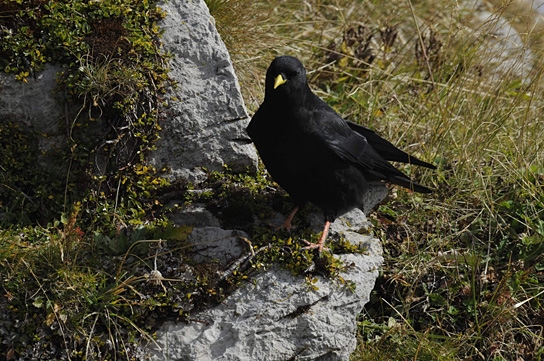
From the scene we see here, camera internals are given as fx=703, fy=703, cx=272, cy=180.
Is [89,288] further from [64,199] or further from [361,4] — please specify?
[361,4]

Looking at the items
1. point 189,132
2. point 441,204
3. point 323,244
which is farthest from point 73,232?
point 441,204

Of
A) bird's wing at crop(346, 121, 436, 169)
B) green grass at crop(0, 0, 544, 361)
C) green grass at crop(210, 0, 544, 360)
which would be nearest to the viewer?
A: green grass at crop(0, 0, 544, 361)

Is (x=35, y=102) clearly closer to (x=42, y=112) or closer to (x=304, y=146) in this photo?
(x=42, y=112)

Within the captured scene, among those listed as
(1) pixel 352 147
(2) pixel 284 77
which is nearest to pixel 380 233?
(1) pixel 352 147

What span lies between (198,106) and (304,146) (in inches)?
34.6

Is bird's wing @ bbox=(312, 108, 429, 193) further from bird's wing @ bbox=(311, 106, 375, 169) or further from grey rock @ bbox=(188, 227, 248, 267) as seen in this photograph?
grey rock @ bbox=(188, 227, 248, 267)

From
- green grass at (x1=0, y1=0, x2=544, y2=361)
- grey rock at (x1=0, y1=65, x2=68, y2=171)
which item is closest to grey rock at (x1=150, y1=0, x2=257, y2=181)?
green grass at (x1=0, y1=0, x2=544, y2=361)

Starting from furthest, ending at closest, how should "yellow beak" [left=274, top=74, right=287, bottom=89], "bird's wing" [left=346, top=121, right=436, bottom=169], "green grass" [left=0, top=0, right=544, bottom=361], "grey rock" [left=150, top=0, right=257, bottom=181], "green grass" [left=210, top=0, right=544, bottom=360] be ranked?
"bird's wing" [left=346, top=121, right=436, bottom=169] < "grey rock" [left=150, top=0, right=257, bottom=181] < "green grass" [left=210, top=0, right=544, bottom=360] < "yellow beak" [left=274, top=74, right=287, bottom=89] < "green grass" [left=0, top=0, right=544, bottom=361]

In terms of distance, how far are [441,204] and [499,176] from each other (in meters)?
0.50

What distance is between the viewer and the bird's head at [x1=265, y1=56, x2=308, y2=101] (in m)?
4.18

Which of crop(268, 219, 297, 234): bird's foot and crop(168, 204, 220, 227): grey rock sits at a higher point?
crop(268, 219, 297, 234): bird's foot

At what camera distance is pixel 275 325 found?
3947 mm

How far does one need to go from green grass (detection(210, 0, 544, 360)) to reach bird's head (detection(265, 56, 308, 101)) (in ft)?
4.51

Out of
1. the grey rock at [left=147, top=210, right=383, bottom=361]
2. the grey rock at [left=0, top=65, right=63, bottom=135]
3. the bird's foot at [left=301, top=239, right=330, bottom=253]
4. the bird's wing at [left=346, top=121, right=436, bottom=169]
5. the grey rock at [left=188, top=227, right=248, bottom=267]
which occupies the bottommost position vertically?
the grey rock at [left=147, top=210, right=383, bottom=361]
